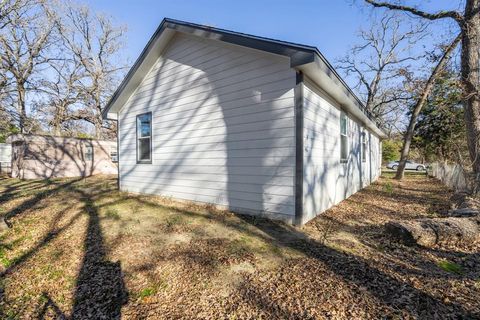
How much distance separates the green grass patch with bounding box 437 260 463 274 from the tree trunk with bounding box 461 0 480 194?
5016mm

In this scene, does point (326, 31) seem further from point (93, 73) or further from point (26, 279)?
point (93, 73)

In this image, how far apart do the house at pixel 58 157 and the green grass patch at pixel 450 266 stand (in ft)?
61.1

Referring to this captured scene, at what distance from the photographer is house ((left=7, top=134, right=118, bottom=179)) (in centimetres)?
1428

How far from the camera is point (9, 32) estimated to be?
15.7 m

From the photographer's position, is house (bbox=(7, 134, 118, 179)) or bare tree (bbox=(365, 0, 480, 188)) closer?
bare tree (bbox=(365, 0, 480, 188))

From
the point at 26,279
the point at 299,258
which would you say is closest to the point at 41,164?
the point at 26,279

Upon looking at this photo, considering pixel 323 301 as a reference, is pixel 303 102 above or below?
above

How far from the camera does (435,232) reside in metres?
3.88

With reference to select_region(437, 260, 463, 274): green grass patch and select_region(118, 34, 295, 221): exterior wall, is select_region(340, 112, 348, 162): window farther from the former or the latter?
select_region(437, 260, 463, 274): green grass patch

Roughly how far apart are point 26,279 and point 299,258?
11.9 feet

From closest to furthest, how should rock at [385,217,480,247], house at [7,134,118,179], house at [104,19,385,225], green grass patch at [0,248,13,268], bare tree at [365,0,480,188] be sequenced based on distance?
green grass patch at [0,248,13,268], rock at [385,217,480,247], house at [104,19,385,225], bare tree at [365,0,480,188], house at [7,134,118,179]

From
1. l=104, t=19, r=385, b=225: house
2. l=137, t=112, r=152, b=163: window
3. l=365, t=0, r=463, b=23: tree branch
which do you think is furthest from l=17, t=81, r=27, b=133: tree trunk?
l=365, t=0, r=463, b=23: tree branch

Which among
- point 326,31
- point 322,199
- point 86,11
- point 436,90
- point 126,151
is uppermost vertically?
point 86,11

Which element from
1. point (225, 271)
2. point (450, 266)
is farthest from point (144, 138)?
point (450, 266)
